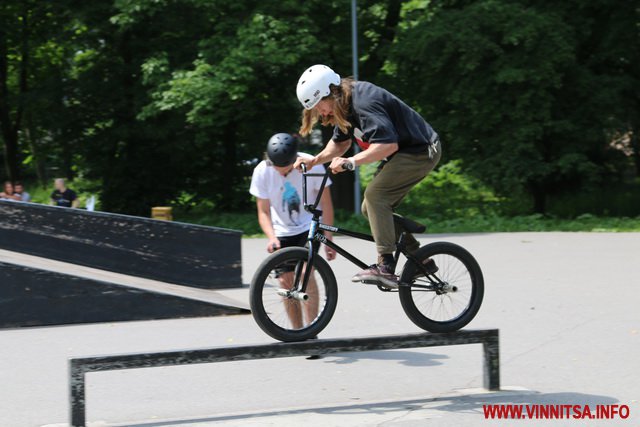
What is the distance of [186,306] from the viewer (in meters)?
9.05

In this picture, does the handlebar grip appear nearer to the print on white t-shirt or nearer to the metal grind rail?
the metal grind rail

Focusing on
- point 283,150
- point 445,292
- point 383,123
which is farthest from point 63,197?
point 383,123

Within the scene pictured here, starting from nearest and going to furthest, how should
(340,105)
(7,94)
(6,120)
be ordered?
(340,105) → (7,94) → (6,120)

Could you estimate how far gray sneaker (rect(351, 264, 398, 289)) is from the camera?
600cm

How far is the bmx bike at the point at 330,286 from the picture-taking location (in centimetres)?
584

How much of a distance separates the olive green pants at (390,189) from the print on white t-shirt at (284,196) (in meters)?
1.04

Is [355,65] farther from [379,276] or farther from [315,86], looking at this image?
[315,86]

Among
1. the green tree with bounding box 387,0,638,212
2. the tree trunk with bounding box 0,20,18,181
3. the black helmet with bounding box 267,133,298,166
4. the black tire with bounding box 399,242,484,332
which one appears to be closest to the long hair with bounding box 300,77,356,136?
the black helmet with bounding box 267,133,298,166

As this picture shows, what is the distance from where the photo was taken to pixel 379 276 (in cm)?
602

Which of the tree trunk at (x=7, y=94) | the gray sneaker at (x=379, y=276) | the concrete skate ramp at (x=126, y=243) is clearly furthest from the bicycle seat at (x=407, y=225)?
the tree trunk at (x=7, y=94)

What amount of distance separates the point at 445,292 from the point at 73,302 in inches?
163

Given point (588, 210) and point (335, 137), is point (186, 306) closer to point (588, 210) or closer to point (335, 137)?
point (335, 137)

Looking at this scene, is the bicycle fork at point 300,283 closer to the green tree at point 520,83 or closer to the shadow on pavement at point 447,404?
the shadow on pavement at point 447,404

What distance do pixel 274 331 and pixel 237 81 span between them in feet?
57.4
